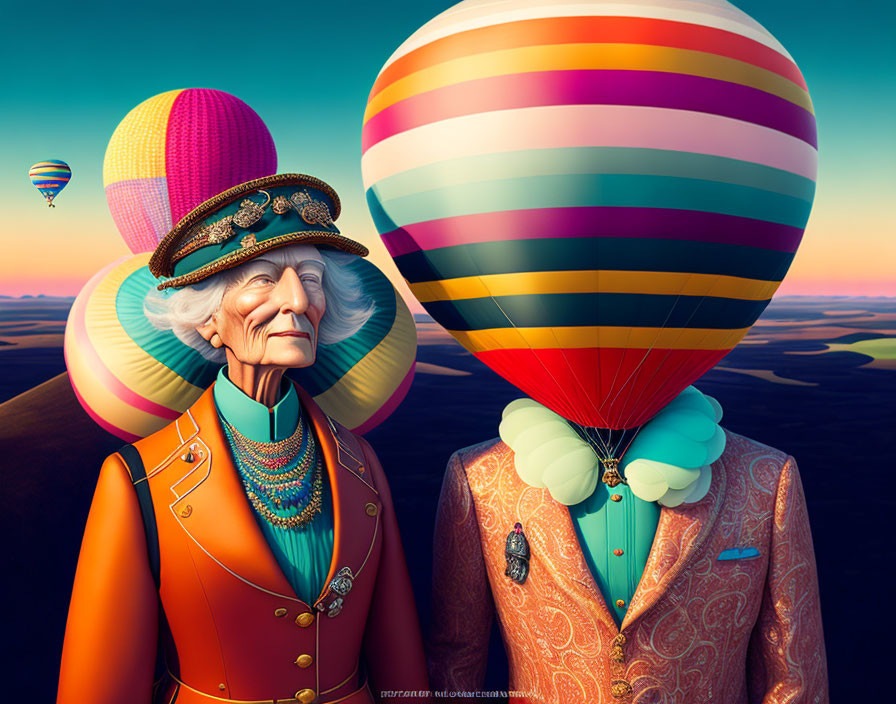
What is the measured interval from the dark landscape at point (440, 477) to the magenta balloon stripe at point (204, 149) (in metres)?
3.31

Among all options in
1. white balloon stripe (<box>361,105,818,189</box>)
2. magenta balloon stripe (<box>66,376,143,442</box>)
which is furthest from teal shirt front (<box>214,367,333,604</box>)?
white balloon stripe (<box>361,105,818,189</box>)

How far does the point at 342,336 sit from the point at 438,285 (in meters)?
0.38

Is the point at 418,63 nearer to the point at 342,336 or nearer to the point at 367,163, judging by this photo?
the point at 367,163

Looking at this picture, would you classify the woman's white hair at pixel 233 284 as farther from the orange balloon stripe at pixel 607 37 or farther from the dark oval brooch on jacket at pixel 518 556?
the dark oval brooch on jacket at pixel 518 556

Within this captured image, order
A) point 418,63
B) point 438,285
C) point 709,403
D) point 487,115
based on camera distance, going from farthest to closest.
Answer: point 709,403 → point 438,285 → point 418,63 → point 487,115

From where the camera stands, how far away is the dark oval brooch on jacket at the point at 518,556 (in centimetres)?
253

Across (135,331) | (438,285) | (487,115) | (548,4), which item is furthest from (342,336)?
(548,4)

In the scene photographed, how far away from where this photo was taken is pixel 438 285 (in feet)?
8.02

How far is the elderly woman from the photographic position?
215 centimetres

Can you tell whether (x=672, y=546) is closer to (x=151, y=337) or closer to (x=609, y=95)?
(x=609, y=95)

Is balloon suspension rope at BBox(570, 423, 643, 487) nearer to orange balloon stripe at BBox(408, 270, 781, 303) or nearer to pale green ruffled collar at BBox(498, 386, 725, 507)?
pale green ruffled collar at BBox(498, 386, 725, 507)

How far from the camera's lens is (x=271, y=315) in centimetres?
219

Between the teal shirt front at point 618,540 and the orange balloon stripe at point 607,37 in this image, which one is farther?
the teal shirt front at point 618,540

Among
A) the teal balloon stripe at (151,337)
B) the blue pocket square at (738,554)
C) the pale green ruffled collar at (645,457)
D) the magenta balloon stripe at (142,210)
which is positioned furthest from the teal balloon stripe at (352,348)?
the blue pocket square at (738,554)
